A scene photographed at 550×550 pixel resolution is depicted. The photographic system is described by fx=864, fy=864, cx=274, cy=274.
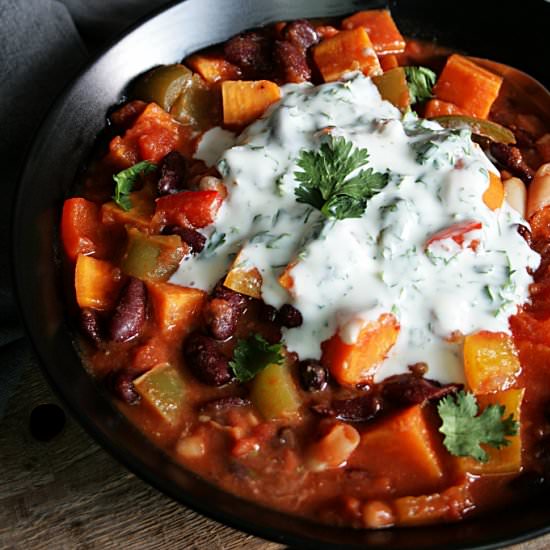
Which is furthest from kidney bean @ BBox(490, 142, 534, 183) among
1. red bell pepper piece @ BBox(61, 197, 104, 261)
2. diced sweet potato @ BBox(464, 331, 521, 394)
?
red bell pepper piece @ BBox(61, 197, 104, 261)

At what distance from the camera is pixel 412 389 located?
4.04 metres

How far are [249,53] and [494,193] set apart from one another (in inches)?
70.9

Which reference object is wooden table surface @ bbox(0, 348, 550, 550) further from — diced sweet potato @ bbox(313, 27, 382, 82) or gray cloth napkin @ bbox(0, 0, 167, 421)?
diced sweet potato @ bbox(313, 27, 382, 82)

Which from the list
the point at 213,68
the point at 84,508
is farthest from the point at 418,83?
the point at 84,508

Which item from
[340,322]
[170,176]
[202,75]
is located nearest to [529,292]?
[340,322]

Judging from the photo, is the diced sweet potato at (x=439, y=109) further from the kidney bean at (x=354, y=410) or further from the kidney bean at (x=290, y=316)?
the kidney bean at (x=354, y=410)

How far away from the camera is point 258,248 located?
4406 mm

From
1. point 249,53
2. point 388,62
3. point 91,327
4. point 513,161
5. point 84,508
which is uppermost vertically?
point 249,53

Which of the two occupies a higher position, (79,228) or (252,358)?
(79,228)

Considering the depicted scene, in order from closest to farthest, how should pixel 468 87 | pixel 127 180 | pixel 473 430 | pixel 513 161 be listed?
pixel 473 430, pixel 127 180, pixel 513 161, pixel 468 87

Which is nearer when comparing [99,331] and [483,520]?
[483,520]

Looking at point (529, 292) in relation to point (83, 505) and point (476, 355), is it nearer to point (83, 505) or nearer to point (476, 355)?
point (476, 355)

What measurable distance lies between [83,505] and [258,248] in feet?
5.26

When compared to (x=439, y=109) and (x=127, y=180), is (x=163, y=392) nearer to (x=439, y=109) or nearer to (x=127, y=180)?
(x=127, y=180)
